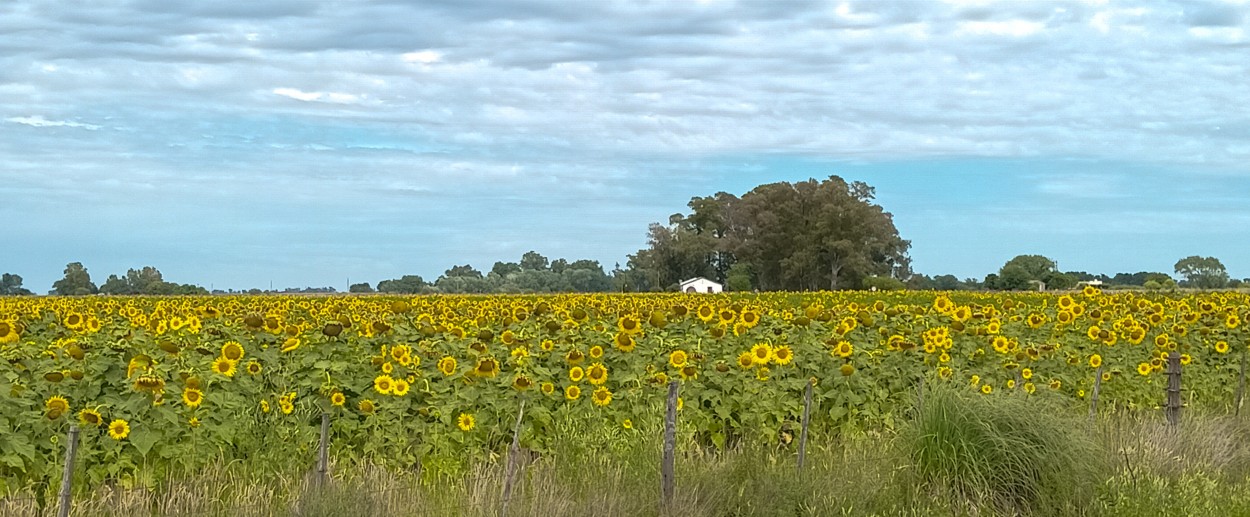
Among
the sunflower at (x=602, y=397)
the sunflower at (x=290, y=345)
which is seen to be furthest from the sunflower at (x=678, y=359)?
the sunflower at (x=290, y=345)

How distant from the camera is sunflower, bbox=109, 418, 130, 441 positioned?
23.1 ft

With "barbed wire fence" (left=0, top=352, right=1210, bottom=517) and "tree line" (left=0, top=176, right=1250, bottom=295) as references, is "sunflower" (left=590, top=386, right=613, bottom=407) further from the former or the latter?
"tree line" (left=0, top=176, right=1250, bottom=295)

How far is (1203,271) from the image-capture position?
80.7m

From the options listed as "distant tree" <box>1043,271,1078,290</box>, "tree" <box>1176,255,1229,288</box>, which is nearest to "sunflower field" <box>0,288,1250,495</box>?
"tree" <box>1176,255,1229,288</box>

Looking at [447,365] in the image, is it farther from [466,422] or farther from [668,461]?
[668,461]

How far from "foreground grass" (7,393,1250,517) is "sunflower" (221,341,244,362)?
3.24ft

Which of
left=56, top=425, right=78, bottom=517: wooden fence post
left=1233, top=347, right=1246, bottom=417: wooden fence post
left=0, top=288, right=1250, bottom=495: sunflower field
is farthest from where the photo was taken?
left=1233, top=347, right=1246, bottom=417: wooden fence post

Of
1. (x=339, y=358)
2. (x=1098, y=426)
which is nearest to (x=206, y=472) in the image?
(x=339, y=358)

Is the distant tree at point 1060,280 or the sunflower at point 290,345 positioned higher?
the distant tree at point 1060,280

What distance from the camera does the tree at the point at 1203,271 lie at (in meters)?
63.4

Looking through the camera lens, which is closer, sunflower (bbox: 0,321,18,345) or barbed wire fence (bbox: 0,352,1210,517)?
barbed wire fence (bbox: 0,352,1210,517)

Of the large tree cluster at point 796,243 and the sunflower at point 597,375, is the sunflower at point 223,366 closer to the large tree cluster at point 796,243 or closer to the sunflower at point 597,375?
the sunflower at point 597,375

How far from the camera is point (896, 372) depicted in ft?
33.3

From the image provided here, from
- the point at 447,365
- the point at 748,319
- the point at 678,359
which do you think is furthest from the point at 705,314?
the point at 447,365
